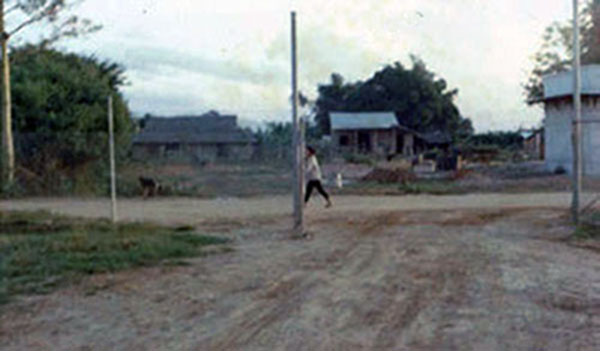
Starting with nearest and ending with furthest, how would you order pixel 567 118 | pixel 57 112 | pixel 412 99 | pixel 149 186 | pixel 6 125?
1. pixel 149 186
2. pixel 6 125
3. pixel 57 112
4. pixel 567 118
5. pixel 412 99

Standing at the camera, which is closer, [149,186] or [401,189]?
[149,186]

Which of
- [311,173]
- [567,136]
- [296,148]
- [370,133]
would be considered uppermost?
[370,133]

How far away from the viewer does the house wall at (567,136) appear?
31469mm

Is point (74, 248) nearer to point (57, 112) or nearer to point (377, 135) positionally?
point (57, 112)

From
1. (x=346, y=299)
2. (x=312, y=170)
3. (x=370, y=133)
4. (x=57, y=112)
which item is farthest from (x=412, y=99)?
(x=346, y=299)

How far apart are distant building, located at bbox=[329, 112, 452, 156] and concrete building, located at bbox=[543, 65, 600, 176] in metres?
24.8

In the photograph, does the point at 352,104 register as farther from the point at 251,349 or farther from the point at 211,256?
the point at 251,349

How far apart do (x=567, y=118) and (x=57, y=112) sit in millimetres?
21557

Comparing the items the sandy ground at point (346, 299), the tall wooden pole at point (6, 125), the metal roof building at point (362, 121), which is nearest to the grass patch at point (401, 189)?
the sandy ground at point (346, 299)

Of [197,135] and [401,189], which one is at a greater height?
[197,135]

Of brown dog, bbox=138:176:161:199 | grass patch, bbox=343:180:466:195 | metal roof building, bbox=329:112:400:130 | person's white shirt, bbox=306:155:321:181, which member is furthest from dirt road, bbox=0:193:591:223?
metal roof building, bbox=329:112:400:130

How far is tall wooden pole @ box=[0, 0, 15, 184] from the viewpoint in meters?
23.7

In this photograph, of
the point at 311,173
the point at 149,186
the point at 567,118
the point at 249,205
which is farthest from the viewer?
the point at 567,118

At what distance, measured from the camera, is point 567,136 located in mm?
32844
